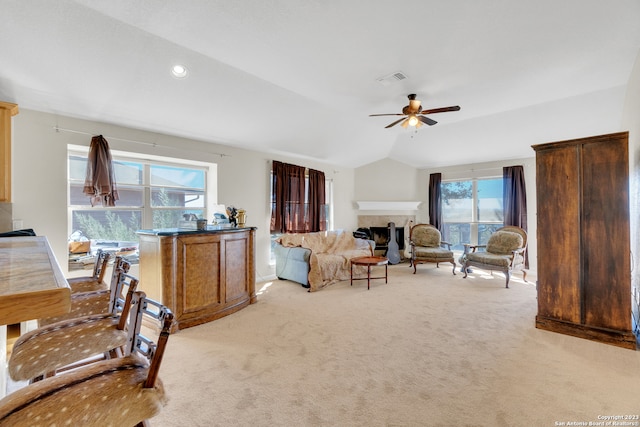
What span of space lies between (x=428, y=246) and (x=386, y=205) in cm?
140

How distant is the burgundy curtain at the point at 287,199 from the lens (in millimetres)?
5113

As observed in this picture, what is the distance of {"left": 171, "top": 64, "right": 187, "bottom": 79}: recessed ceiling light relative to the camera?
283cm

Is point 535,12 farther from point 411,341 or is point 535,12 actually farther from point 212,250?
point 212,250

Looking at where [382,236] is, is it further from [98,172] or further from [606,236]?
[98,172]

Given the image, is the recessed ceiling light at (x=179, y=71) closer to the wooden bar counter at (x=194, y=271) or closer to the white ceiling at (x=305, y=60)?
the white ceiling at (x=305, y=60)

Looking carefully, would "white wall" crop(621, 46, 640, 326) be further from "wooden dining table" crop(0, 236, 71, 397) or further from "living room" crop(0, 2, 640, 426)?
"wooden dining table" crop(0, 236, 71, 397)

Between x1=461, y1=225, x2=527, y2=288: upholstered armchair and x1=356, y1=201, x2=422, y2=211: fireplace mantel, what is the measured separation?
191cm

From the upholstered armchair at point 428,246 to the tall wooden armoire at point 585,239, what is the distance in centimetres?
248

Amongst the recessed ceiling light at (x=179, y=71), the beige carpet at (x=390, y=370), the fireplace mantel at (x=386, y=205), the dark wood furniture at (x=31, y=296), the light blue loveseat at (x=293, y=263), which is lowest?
the beige carpet at (x=390, y=370)

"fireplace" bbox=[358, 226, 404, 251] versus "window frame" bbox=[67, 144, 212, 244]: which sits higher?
"window frame" bbox=[67, 144, 212, 244]

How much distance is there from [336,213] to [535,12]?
4787 mm

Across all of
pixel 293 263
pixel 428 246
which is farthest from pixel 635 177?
pixel 293 263

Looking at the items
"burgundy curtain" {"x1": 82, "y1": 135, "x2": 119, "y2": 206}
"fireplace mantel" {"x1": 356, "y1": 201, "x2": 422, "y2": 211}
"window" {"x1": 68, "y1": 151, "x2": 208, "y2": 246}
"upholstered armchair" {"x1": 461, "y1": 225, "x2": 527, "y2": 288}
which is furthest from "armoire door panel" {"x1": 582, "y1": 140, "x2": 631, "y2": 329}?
"burgundy curtain" {"x1": 82, "y1": 135, "x2": 119, "y2": 206}

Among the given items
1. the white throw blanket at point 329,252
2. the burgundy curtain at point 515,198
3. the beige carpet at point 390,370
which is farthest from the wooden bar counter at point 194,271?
the burgundy curtain at point 515,198
